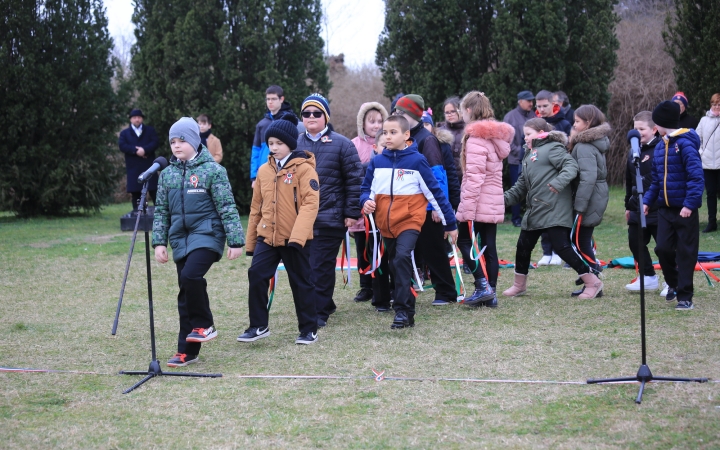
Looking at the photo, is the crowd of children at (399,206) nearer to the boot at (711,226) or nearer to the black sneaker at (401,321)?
the black sneaker at (401,321)

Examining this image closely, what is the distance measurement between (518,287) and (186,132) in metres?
3.55

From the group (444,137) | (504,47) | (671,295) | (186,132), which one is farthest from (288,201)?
(504,47)

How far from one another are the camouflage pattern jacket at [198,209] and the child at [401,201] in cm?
137

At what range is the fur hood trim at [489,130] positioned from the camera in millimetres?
7031

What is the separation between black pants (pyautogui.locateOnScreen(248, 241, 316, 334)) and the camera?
5863mm

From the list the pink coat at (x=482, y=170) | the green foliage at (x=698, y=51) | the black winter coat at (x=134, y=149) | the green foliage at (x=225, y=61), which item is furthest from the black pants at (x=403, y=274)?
the green foliage at (x=225, y=61)

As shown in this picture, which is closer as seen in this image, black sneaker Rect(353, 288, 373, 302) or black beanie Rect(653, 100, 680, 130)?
black beanie Rect(653, 100, 680, 130)

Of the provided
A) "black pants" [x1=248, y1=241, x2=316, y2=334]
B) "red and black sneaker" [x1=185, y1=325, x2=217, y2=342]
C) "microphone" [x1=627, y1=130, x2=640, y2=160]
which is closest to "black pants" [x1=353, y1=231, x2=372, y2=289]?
"black pants" [x1=248, y1=241, x2=316, y2=334]

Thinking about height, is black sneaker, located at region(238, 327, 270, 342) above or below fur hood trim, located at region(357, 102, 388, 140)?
below

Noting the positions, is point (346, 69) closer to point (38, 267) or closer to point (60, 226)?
point (60, 226)

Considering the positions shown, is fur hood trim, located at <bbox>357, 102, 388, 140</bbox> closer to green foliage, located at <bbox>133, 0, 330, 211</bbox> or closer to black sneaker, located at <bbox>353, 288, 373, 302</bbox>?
black sneaker, located at <bbox>353, 288, 373, 302</bbox>

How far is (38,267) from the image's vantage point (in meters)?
9.58

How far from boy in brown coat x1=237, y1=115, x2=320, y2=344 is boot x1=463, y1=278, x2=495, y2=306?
164cm

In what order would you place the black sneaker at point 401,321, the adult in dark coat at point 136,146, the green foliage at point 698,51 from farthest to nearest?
the adult in dark coat at point 136,146 → the green foliage at point 698,51 → the black sneaker at point 401,321
